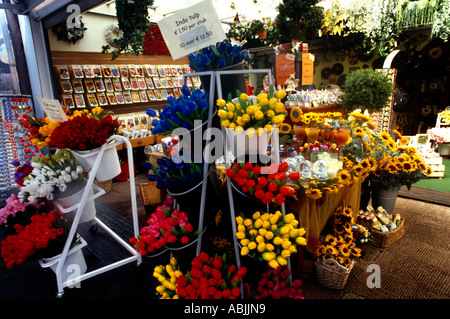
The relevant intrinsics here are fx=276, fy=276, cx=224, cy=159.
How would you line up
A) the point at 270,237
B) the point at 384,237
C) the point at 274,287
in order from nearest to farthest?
1. the point at 270,237
2. the point at 274,287
3. the point at 384,237

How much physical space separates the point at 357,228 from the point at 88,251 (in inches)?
103

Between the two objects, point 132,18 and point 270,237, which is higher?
point 132,18

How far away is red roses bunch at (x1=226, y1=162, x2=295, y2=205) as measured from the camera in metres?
1.30

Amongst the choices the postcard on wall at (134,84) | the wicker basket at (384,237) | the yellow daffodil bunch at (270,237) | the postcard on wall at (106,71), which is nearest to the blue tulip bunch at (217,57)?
the yellow daffodil bunch at (270,237)

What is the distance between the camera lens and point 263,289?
1552 mm

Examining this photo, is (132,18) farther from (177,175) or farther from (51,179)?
(177,175)

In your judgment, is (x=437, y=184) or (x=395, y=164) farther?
(x=437, y=184)

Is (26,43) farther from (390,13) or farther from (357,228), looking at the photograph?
(390,13)

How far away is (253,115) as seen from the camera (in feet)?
4.22

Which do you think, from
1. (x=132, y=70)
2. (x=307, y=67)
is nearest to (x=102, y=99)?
(x=132, y=70)

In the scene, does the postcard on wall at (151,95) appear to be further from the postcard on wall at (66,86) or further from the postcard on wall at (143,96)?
the postcard on wall at (66,86)

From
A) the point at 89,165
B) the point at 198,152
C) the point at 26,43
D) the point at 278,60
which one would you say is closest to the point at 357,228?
the point at 198,152

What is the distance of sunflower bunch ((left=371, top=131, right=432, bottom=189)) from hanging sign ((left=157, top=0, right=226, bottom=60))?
2149 millimetres

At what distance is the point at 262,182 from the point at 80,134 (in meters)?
1.35
